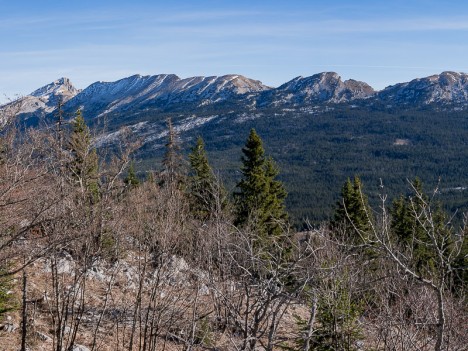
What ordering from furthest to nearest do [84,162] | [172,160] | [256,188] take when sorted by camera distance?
1. [172,160]
2. [256,188]
3. [84,162]

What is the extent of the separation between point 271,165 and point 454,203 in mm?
131785

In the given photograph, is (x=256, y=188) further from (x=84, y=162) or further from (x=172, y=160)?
(x=84, y=162)

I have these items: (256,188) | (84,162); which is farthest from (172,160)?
(84,162)

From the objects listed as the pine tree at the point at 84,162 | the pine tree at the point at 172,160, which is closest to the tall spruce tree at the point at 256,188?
the pine tree at the point at 172,160

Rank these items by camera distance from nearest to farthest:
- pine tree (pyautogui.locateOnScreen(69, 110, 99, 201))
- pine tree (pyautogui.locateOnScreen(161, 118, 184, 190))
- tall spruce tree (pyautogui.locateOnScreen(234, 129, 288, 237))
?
pine tree (pyautogui.locateOnScreen(69, 110, 99, 201)), tall spruce tree (pyautogui.locateOnScreen(234, 129, 288, 237)), pine tree (pyautogui.locateOnScreen(161, 118, 184, 190))

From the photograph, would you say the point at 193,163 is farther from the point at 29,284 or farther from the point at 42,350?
the point at 42,350

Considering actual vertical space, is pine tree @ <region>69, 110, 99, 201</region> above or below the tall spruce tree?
above

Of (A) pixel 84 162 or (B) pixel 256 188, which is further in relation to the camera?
(B) pixel 256 188

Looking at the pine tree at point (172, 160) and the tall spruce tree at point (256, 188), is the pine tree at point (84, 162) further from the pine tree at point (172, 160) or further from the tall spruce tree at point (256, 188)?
the pine tree at point (172, 160)

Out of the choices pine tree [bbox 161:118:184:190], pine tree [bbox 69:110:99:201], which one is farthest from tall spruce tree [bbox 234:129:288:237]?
pine tree [bbox 69:110:99:201]

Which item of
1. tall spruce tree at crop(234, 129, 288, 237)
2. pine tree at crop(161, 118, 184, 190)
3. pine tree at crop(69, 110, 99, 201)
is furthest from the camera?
pine tree at crop(161, 118, 184, 190)

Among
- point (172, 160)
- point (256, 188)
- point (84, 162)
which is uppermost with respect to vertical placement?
point (84, 162)

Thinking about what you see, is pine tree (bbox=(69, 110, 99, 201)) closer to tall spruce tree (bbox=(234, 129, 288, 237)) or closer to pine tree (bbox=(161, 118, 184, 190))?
tall spruce tree (bbox=(234, 129, 288, 237))

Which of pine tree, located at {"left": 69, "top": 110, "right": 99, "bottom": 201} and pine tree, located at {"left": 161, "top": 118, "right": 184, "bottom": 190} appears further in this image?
pine tree, located at {"left": 161, "top": 118, "right": 184, "bottom": 190}
